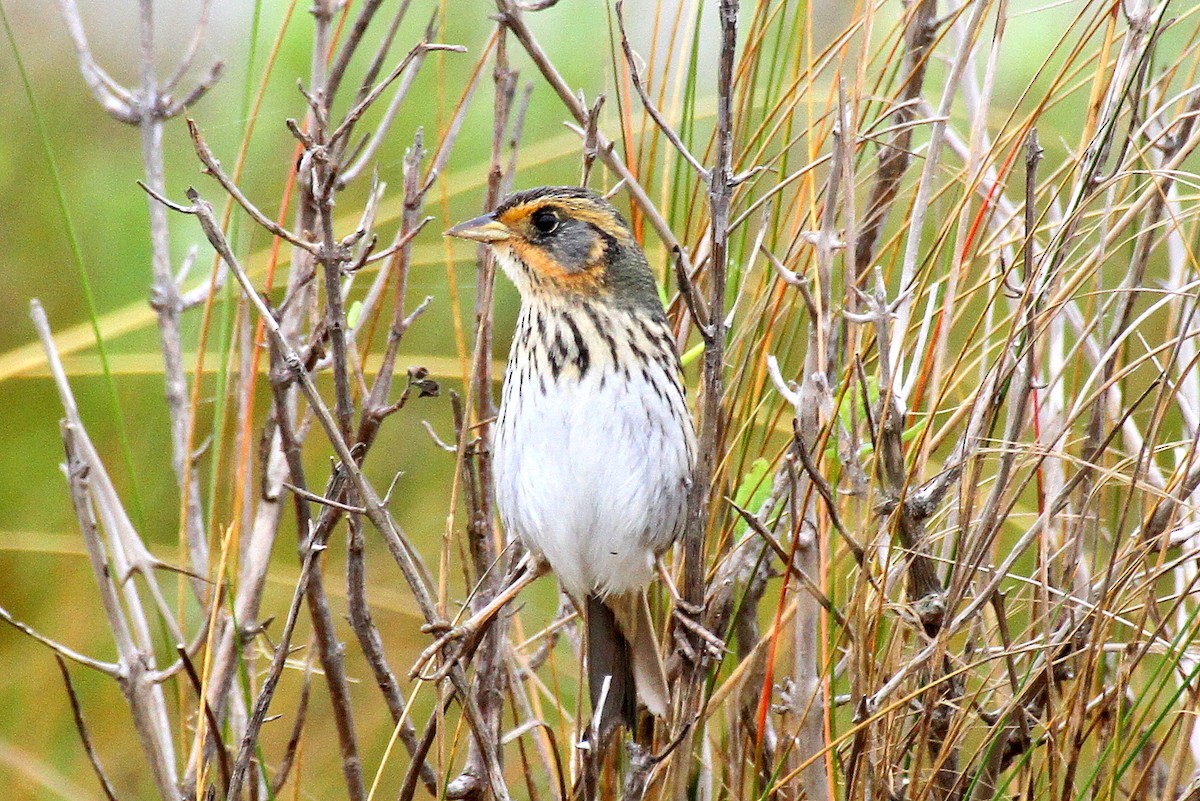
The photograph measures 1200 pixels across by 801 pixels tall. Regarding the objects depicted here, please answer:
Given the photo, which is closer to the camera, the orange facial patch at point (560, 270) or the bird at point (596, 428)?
the bird at point (596, 428)

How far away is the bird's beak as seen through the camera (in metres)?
2.35

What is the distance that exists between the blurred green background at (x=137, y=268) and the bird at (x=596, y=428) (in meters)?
1.15

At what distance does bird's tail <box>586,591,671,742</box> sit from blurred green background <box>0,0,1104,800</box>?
1368mm

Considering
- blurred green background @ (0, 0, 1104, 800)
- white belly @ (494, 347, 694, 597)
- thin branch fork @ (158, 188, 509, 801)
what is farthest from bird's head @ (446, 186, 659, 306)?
blurred green background @ (0, 0, 1104, 800)

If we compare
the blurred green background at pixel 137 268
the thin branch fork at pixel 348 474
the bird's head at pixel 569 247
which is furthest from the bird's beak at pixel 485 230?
the blurred green background at pixel 137 268

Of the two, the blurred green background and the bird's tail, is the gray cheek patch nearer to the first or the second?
the bird's tail

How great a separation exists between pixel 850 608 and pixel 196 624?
263 centimetres

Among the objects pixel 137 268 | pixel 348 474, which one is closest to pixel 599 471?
pixel 348 474

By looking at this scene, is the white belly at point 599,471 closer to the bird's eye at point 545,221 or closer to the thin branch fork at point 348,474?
the bird's eye at point 545,221

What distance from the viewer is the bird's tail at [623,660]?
227 centimetres

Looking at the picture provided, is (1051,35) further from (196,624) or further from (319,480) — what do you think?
(196,624)

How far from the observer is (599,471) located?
2316mm

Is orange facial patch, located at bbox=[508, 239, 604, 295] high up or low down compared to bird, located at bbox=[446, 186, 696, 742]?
up

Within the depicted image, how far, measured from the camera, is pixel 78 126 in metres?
4.81
